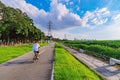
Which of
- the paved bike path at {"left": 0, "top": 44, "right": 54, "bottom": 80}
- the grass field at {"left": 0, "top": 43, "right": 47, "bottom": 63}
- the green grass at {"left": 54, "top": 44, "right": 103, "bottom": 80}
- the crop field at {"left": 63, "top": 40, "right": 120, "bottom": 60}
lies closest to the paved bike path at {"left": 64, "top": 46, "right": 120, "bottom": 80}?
the green grass at {"left": 54, "top": 44, "right": 103, "bottom": 80}

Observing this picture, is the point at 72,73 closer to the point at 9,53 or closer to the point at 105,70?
the point at 105,70

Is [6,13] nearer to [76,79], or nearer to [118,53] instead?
[118,53]

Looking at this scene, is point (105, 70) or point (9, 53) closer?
point (105, 70)

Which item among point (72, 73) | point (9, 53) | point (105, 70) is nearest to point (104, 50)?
point (9, 53)

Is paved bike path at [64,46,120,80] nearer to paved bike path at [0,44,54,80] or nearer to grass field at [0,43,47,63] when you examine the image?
paved bike path at [0,44,54,80]

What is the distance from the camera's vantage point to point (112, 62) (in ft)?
78.2

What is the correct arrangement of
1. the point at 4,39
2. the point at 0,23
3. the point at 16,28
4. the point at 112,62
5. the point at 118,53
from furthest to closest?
the point at 4,39 < the point at 16,28 < the point at 0,23 < the point at 118,53 < the point at 112,62

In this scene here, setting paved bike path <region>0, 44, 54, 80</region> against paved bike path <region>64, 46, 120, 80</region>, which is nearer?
paved bike path <region>0, 44, 54, 80</region>

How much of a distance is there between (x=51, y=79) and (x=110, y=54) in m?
24.2

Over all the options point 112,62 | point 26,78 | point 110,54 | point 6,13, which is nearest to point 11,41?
point 6,13

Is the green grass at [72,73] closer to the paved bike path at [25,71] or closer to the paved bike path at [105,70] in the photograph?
the paved bike path at [25,71]

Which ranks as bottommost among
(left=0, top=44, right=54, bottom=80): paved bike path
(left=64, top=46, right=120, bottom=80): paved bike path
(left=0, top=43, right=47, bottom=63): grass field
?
(left=64, top=46, right=120, bottom=80): paved bike path

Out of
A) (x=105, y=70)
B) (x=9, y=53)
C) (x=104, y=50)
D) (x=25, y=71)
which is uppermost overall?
(x=104, y=50)

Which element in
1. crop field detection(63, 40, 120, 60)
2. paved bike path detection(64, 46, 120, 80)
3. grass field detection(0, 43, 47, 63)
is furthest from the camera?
crop field detection(63, 40, 120, 60)
